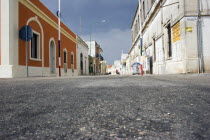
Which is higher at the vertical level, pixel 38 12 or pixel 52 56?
pixel 38 12

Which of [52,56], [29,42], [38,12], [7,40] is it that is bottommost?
[52,56]

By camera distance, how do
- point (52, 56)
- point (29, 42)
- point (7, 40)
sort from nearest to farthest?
point (7, 40) → point (29, 42) → point (52, 56)

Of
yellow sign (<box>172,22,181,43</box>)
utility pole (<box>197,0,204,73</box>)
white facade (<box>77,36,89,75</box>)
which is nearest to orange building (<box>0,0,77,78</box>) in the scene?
white facade (<box>77,36,89,75</box>)

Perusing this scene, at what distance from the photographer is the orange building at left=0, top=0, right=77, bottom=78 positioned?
8.42 meters

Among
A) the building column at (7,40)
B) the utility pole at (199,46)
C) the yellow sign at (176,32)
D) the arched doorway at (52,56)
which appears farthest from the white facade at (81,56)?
the utility pole at (199,46)

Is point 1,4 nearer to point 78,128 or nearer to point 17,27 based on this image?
point 17,27

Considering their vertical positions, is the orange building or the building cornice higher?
the building cornice

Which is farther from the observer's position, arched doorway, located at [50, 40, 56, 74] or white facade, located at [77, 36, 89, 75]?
white facade, located at [77, 36, 89, 75]

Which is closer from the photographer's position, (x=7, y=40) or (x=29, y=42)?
(x=7, y=40)

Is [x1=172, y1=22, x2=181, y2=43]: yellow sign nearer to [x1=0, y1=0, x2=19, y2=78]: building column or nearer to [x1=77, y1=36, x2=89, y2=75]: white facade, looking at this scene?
[x1=0, y1=0, x2=19, y2=78]: building column

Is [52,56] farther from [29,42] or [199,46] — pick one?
[199,46]

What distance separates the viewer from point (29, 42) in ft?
33.4

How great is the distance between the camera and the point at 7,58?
27.4 ft

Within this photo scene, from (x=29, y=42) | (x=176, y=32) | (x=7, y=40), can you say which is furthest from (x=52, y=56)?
(x=176, y=32)
